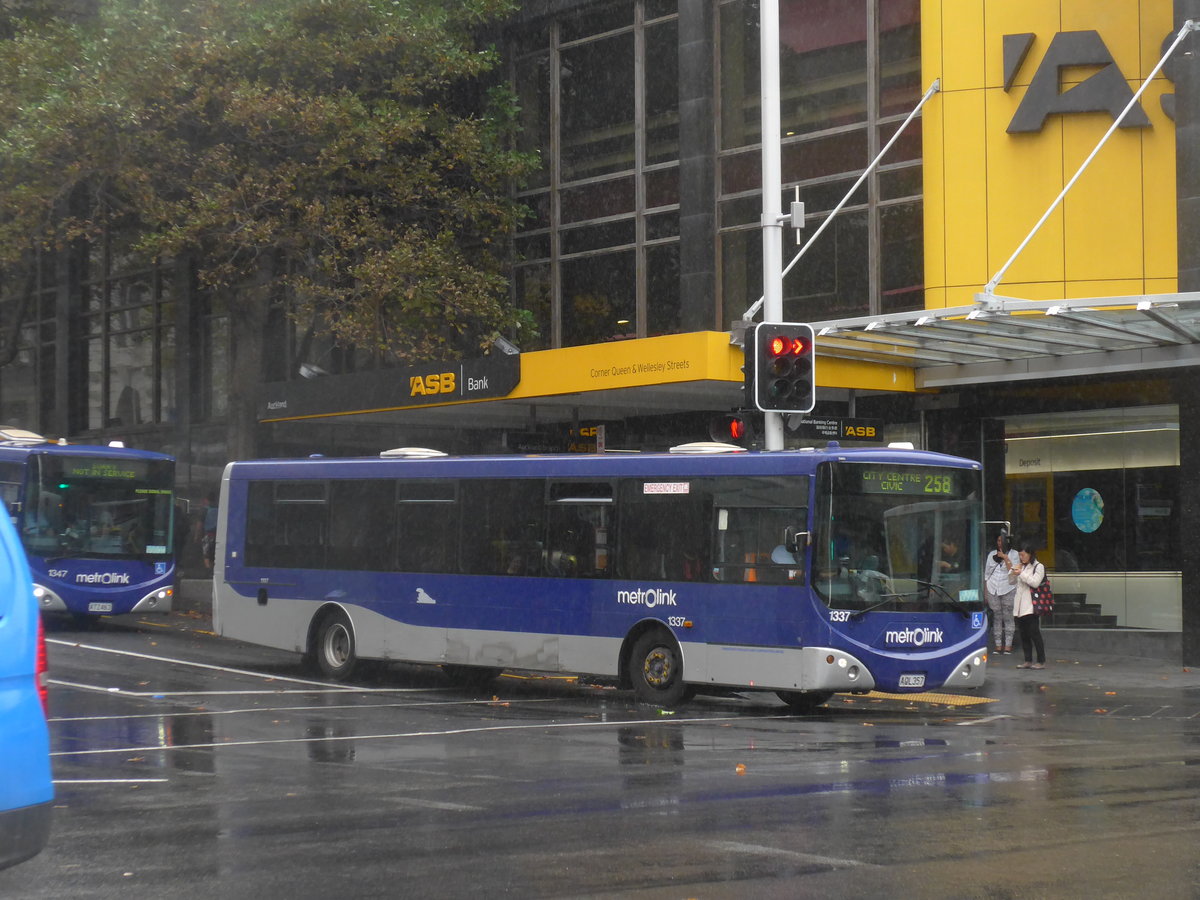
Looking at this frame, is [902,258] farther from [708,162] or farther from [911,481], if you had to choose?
[911,481]

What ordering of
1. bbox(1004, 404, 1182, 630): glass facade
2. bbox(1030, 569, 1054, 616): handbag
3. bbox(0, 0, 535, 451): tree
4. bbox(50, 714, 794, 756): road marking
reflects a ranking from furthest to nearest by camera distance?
bbox(0, 0, 535, 451): tree → bbox(1004, 404, 1182, 630): glass facade → bbox(1030, 569, 1054, 616): handbag → bbox(50, 714, 794, 756): road marking

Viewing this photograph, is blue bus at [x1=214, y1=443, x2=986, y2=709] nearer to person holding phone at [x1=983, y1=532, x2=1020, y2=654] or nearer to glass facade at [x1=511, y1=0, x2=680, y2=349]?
person holding phone at [x1=983, y1=532, x2=1020, y2=654]

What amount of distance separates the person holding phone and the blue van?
1756 centimetres

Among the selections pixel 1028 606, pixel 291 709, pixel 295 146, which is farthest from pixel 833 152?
pixel 291 709

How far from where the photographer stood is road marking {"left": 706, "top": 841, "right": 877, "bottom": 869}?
7414 millimetres

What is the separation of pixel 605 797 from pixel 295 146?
20090mm

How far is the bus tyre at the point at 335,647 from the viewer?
761 inches

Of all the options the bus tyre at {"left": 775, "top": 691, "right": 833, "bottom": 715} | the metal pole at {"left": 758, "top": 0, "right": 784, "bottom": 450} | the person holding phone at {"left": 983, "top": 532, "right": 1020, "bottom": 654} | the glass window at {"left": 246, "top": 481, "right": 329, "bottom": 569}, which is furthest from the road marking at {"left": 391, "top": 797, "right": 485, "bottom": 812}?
the person holding phone at {"left": 983, "top": 532, "right": 1020, "bottom": 654}

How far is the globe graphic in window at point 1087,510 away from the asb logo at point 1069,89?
5555 mm

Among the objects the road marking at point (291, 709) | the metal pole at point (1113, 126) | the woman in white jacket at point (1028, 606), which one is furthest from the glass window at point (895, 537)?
the woman in white jacket at point (1028, 606)

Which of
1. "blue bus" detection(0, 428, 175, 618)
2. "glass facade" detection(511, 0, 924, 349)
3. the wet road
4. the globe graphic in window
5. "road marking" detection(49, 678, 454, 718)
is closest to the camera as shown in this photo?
the wet road

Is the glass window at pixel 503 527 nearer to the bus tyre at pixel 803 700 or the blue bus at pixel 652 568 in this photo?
the blue bus at pixel 652 568

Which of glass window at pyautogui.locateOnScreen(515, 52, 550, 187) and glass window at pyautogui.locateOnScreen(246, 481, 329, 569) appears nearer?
glass window at pyautogui.locateOnScreen(246, 481, 329, 569)

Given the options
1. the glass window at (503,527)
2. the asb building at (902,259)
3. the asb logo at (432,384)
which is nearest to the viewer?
the glass window at (503,527)
